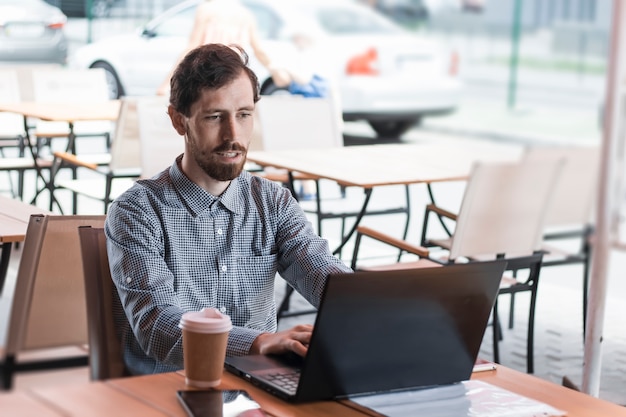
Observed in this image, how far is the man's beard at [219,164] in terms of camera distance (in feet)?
7.29

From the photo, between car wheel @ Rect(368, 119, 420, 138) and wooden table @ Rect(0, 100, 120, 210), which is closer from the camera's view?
wooden table @ Rect(0, 100, 120, 210)

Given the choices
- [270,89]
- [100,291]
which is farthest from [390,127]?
[100,291]

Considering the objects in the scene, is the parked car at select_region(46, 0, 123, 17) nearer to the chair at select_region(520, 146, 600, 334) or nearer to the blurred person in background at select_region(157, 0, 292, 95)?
the blurred person in background at select_region(157, 0, 292, 95)

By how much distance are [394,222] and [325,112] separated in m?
1.33

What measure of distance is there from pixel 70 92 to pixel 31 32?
2734 millimetres

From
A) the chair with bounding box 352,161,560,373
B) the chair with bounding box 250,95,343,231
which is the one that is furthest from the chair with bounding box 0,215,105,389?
the chair with bounding box 250,95,343,231

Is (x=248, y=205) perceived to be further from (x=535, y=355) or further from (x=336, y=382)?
(x=535, y=355)

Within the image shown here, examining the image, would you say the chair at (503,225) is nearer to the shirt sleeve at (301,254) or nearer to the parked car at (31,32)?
the shirt sleeve at (301,254)

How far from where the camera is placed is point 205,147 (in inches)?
88.0

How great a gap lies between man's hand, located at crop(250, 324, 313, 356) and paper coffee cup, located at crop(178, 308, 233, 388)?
17 cm

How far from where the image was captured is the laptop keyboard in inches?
64.4

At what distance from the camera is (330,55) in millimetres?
8938

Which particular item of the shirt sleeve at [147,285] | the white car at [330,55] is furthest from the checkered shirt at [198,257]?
the white car at [330,55]

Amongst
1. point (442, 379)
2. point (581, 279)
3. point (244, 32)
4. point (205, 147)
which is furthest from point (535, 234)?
point (244, 32)
